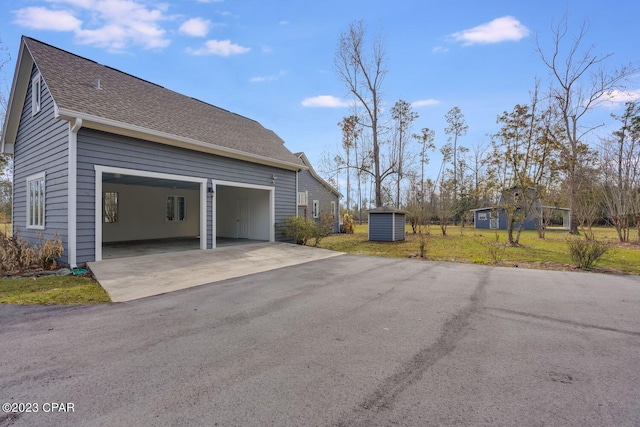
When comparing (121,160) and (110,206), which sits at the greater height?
(121,160)

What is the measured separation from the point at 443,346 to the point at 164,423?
2.67 metres

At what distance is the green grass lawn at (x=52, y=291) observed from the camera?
504 cm

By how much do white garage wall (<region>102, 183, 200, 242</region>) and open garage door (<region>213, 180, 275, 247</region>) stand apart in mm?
1374

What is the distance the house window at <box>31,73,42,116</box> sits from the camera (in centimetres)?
879

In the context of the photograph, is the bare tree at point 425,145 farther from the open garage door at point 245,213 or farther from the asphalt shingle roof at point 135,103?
the asphalt shingle roof at point 135,103

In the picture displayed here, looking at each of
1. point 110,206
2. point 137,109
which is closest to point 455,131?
point 137,109

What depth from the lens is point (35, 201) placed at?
904 centimetres

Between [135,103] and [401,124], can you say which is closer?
[135,103]

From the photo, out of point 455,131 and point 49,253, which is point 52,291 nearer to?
point 49,253

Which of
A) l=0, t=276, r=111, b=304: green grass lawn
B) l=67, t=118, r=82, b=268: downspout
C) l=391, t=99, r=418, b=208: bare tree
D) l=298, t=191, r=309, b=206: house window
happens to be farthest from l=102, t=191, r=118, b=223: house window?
l=391, t=99, r=418, b=208: bare tree

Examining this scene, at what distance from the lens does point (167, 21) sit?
9.90 m

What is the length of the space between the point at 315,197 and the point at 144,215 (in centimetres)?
1081

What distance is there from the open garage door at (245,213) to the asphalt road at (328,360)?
7.48 meters

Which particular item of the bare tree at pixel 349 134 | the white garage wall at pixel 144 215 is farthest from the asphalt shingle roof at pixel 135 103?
the bare tree at pixel 349 134
